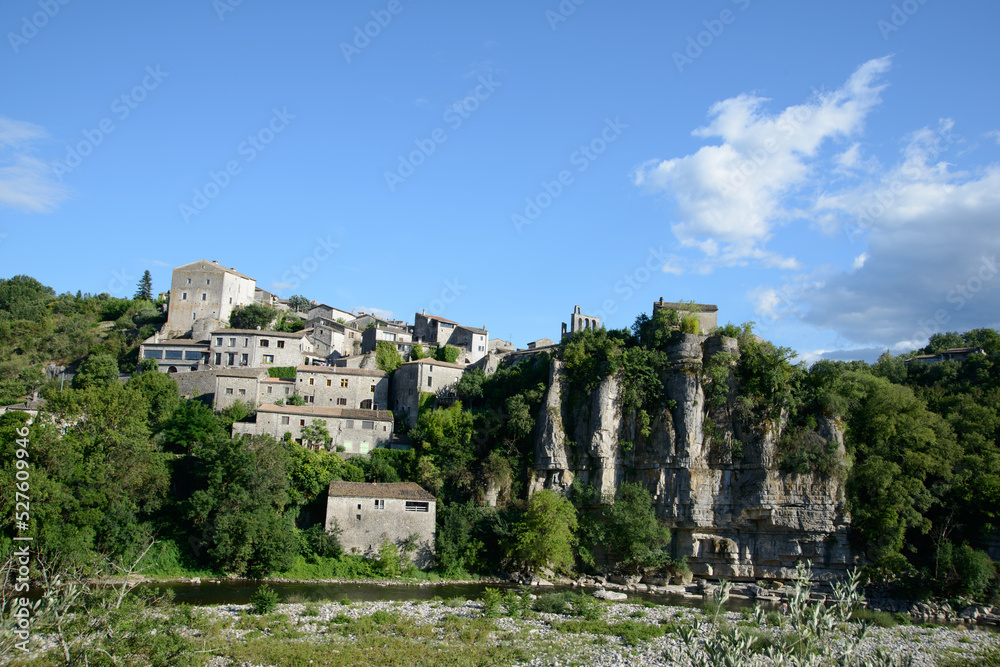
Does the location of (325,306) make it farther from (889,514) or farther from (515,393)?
(889,514)

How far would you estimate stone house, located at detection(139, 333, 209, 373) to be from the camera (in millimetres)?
64938

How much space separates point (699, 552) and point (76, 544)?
122 ft

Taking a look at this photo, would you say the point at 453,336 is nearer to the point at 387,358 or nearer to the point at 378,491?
the point at 387,358

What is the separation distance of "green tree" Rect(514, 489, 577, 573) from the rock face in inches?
149

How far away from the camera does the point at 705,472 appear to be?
49312 mm

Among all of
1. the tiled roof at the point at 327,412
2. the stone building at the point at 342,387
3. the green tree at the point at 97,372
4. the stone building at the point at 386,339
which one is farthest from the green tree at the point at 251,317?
the tiled roof at the point at 327,412

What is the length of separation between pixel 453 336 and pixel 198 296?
25820 mm

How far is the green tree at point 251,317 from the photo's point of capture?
72.9 meters

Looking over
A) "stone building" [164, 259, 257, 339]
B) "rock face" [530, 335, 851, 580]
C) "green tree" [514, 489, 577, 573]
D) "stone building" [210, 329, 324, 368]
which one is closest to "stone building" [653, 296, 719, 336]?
"rock face" [530, 335, 851, 580]

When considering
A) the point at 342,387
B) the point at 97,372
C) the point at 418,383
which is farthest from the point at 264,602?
the point at 97,372

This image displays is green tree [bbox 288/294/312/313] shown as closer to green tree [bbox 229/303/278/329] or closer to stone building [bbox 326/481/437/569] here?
green tree [bbox 229/303/278/329]

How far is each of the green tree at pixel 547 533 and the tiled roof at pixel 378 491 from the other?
6568mm

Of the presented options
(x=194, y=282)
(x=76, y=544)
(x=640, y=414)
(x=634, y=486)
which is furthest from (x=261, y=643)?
(x=194, y=282)

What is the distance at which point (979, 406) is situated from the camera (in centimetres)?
4981
